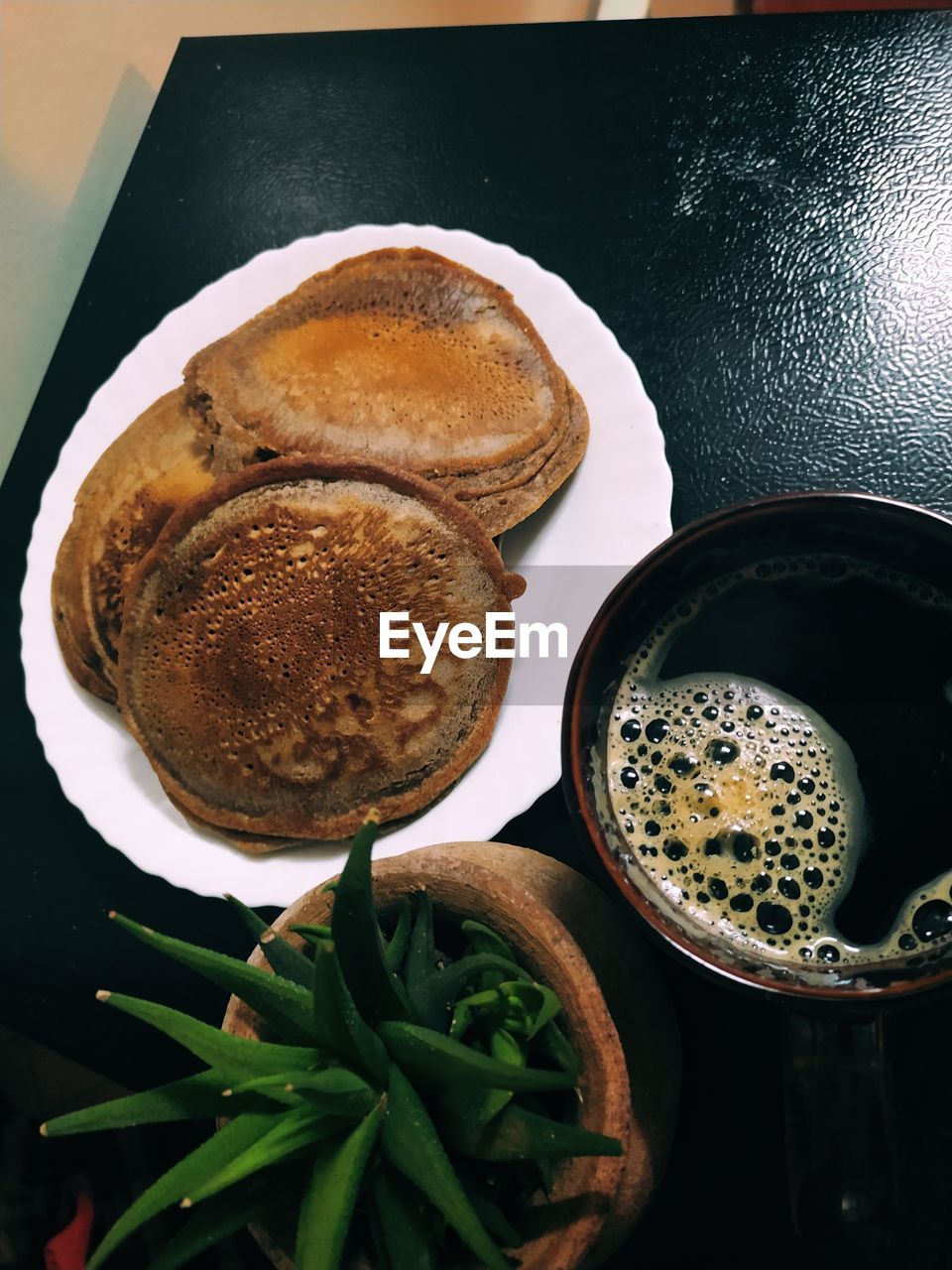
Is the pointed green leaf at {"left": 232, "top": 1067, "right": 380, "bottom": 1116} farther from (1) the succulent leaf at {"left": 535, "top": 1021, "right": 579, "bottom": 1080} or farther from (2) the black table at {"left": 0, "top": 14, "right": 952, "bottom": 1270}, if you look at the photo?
(2) the black table at {"left": 0, "top": 14, "right": 952, "bottom": 1270}

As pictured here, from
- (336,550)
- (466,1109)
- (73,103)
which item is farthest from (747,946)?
(73,103)

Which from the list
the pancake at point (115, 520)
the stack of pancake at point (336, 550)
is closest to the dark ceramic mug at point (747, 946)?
the stack of pancake at point (336, 550)

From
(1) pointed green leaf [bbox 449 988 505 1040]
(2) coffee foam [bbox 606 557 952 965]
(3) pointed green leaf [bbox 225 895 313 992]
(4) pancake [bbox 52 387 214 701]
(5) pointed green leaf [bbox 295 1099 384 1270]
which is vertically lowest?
(5) pointed green leaf [bbox 295 1099 384 1270]

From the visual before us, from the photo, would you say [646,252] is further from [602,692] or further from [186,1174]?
[186,1174]

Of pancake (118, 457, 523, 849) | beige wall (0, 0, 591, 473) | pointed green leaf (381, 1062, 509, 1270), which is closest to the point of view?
pointed green leaf (381, 1062, 509, 1270)

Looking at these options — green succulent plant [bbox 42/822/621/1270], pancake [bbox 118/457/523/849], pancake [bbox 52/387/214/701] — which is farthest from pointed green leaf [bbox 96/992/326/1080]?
pancake [bbox 52/387/214/701]

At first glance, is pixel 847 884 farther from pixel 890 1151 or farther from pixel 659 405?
pixel 659 405

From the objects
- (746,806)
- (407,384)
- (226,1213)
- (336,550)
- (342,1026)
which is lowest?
(226,1213)
